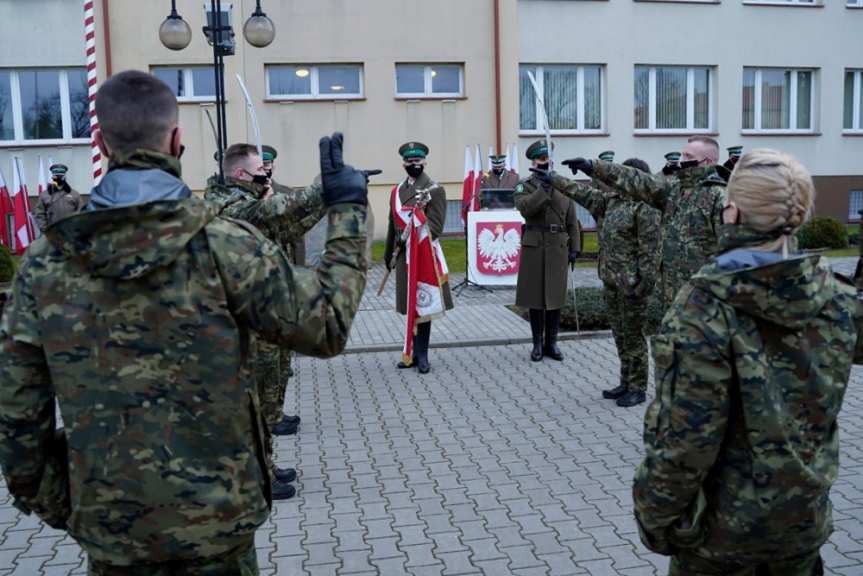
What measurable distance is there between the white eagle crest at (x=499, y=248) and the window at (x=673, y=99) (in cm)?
1023

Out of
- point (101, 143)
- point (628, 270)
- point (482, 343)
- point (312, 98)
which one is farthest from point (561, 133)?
point (101, 143)

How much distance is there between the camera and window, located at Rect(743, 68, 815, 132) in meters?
23.5

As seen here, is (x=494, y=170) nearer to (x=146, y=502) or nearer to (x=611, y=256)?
(x=611, y=256)

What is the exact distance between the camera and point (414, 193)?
8977mm

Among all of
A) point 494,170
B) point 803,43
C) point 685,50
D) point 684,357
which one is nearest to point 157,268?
point 684,357

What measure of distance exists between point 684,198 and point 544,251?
288 centimetres

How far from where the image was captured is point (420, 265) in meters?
9.09

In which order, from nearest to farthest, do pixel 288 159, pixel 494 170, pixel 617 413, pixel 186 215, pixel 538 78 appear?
pixel 186 215 < pixel 617 413 < pixel 494 170 < pixel 288 159 < pixel 538 78

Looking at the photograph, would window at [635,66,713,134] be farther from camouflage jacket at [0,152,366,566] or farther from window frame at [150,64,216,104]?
camouflage jacket at [0,152,366,566]

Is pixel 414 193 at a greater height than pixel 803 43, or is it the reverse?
pixel 803 43

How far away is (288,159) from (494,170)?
6606 millimetres

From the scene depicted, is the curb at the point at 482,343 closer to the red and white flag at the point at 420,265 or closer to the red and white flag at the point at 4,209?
the red and white flag at the point at 420,265

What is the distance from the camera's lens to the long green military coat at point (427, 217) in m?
9.02

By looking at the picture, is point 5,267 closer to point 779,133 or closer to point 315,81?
point 315,81
